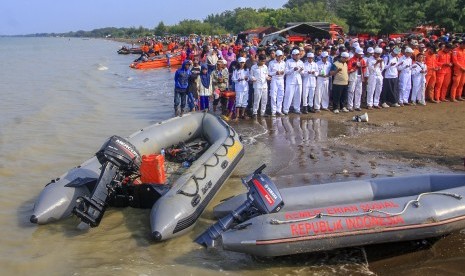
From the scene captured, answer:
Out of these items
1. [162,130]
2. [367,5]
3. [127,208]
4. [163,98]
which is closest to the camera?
[127,208]

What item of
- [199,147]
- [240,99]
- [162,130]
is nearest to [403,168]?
[199,147]

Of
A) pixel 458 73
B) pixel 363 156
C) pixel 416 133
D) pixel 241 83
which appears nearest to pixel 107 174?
pixel 363 156

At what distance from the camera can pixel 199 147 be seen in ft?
25.2

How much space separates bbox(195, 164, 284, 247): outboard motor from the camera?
441cm

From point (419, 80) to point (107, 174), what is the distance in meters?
8.34

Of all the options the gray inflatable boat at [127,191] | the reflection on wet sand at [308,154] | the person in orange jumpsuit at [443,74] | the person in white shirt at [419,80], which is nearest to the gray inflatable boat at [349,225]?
the gray inflatable boat at [127,191]

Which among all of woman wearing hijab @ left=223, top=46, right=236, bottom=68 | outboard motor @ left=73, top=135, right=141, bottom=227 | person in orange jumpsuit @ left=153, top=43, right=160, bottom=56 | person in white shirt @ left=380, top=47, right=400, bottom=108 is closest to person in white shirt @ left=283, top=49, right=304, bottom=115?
person in white shirt @ left=380, top=47, right=400, bottom=108

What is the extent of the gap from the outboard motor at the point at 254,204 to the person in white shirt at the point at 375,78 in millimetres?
6835

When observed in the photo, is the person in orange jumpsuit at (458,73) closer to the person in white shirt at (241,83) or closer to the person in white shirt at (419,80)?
the person in white shirt at (419,80)

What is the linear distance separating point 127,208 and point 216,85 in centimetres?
503

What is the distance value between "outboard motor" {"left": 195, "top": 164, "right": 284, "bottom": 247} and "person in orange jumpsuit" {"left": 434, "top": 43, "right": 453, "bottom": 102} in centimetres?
816

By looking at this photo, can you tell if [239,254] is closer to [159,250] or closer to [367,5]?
[159,250]

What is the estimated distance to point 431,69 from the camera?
11070mm

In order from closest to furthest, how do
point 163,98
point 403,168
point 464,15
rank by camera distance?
point 403,168 < point 163,98 < point 464,15
